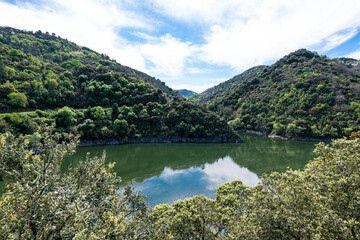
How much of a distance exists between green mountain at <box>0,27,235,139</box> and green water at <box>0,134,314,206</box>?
521 cm

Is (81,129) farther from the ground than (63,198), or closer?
closer

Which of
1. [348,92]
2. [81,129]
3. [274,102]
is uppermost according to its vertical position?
[348,92]

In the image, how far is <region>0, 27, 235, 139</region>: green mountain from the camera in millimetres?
34500

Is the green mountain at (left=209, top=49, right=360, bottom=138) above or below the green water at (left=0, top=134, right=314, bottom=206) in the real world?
above

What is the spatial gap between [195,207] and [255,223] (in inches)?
171

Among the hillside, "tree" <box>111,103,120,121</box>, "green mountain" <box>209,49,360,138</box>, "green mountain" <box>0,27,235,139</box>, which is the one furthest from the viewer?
the hillside

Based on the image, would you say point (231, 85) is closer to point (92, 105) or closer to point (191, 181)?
point (92, 105)

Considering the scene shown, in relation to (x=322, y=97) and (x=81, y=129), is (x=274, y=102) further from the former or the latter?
(x=81, y=129)

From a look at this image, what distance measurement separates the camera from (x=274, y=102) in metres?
A: 64.6

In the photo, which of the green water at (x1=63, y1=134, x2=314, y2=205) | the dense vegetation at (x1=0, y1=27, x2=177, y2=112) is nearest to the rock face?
the green water at (x1=63, y1=134, x2=314, y2=205)

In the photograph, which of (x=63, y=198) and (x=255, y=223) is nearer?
(x=63, y=198)

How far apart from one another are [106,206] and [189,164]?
89.4 ft

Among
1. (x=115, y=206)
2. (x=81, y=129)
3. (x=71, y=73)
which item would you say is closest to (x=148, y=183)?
(x=115, y=206)

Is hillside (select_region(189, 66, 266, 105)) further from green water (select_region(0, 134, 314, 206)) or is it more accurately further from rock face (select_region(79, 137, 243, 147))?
green water (select_region(0, 134, 314, 206))
